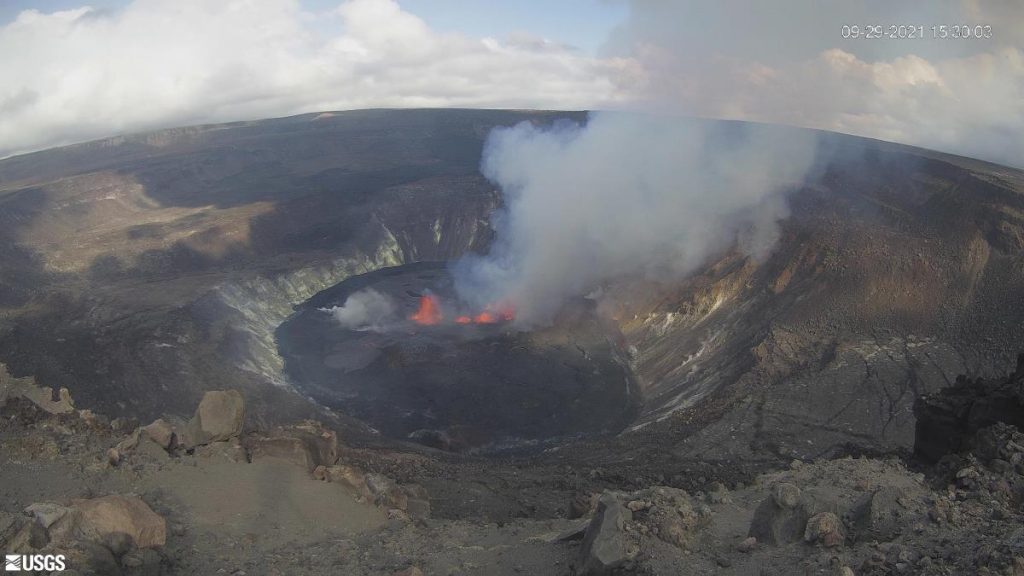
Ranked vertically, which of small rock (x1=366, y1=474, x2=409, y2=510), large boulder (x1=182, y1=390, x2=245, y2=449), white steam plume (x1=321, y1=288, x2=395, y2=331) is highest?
large boulder (x1=182, y1=390, x2=245, y2=449)

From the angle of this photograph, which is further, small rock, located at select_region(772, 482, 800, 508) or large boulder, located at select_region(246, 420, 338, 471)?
large boulder, located at select_region(246, 420, 338, 471)

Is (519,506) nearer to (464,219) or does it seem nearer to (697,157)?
(697,157)

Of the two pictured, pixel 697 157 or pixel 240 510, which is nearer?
pixel 240 510

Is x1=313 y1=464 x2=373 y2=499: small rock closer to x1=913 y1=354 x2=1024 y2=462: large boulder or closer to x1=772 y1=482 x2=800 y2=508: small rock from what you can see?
x1=772 y1=482 x2=800 y2=508: small rock

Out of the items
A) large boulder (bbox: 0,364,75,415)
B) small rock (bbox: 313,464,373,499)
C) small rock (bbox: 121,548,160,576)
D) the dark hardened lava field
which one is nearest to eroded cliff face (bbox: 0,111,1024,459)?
the dark hardened lava field

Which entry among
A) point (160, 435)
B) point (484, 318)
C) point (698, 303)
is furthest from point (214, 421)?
point (698, 303)

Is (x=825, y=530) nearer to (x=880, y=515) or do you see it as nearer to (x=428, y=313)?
(x=880, y=515)

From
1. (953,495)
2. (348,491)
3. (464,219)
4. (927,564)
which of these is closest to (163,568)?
(348,491)
